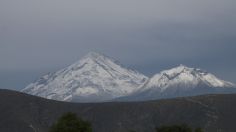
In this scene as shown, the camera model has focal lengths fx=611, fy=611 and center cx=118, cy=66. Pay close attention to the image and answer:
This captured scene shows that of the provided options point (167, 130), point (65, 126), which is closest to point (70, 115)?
point (65, 126)

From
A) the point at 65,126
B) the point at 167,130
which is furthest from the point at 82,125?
the point at 167,130

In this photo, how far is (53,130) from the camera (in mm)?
154750

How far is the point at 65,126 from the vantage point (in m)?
153

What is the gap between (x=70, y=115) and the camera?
15612cm

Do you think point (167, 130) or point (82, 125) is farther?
point (167, 130)

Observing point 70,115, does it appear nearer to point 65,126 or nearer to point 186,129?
point 65,126

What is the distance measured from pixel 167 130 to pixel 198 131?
30.1 feet

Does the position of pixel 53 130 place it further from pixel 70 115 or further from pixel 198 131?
pixel 198 131

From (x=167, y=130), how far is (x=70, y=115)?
3325 centimetres

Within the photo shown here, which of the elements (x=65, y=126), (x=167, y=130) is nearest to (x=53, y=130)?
(x=65, y=126)

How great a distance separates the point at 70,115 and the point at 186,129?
39.9 meters

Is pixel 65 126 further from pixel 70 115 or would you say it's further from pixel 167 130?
pixel 167 130

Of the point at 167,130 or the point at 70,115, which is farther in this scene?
the point at 167,130

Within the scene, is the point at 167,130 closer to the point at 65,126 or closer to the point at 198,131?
the point at 198,131
